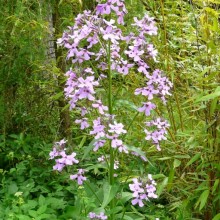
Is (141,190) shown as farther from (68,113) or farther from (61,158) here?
(68,113)

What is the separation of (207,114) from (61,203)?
1.08 meters

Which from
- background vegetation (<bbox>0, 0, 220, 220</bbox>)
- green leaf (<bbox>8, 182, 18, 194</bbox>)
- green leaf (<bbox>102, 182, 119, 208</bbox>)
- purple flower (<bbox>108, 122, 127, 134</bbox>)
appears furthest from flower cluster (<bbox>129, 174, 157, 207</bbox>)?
green leaf (<bbox>8, 182, 18, 194</bbox>)

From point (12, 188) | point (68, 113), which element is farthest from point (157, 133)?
point (68, 113)

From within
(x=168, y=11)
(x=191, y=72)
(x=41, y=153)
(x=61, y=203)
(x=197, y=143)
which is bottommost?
(x=61, y=203)

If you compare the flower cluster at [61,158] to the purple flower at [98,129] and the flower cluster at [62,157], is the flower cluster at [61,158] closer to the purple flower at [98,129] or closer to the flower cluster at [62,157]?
the flower cluster at [62,157]

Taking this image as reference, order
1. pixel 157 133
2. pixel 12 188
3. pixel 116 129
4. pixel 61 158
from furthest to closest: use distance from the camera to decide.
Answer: pixel 12 188
pixel 157 133
pixel 61 158
pixel 116 129

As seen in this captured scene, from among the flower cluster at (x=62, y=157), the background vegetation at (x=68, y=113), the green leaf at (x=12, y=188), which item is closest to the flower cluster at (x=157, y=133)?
the background vegetation at (x=68, y=113)

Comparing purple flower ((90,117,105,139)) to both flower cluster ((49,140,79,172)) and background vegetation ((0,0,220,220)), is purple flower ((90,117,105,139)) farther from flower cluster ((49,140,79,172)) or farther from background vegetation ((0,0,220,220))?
background vegetation ((0,0,220,220))

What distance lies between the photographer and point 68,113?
348 centimetres

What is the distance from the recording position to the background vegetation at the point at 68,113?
230 centimetres

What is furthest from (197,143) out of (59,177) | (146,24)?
(59,177)

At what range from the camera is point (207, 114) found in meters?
2.36

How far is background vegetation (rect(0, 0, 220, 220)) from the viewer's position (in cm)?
230

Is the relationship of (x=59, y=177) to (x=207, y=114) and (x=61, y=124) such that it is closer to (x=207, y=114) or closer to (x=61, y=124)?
(x=61, y=124)
